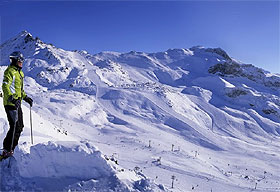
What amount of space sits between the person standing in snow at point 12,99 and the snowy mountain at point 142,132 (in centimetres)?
28

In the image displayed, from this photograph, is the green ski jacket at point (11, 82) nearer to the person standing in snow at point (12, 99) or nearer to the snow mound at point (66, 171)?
the person standing in snow at point (12, 99)

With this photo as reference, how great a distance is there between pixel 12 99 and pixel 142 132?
20.3 m

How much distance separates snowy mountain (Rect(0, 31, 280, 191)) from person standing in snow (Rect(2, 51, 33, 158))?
0.28 m

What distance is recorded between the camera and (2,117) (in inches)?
389

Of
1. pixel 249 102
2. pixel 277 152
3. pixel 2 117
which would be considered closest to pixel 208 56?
pixel 249 102

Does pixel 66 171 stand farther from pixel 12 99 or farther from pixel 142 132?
pixel 142 132

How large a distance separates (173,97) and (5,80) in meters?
35.0

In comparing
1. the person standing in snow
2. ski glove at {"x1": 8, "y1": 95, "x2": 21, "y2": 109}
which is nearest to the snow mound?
the person standing in snow

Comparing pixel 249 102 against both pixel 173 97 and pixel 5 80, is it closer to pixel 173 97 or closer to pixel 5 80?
pixel 173 97

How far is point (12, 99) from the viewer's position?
5.25 metres

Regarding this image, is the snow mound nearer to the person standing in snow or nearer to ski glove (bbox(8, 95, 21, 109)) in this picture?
the person standing in snow

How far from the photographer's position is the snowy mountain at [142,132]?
518 cm

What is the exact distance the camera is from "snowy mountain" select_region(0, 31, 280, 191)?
17.0 ft

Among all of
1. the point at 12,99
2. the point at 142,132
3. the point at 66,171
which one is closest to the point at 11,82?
the point at 12,99
